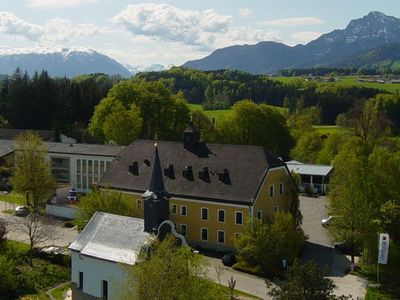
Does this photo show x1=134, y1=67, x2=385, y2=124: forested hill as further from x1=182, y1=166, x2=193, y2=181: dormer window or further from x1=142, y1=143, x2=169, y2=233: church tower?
x1=142, y1=143, x2=169, y2=233: church tower

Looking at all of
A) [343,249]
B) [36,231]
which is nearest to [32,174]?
[36,231]

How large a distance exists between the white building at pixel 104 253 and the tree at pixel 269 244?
1180cm

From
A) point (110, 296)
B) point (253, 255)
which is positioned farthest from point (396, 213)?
point (110, 296)

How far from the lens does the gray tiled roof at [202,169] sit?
51.6 m

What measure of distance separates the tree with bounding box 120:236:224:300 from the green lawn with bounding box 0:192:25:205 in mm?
44603

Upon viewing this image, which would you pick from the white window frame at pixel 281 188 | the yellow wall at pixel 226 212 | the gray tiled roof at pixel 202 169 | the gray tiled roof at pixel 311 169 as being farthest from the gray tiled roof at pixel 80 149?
the gray tiled roof at pixel 311 169

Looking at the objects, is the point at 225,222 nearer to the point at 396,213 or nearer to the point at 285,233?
the point at 285,233

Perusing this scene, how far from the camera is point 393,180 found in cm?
5253

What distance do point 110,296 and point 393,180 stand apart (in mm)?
29160

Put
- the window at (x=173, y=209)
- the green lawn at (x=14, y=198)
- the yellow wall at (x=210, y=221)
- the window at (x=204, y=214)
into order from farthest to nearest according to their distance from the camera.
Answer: the green lawn at (x=14, y=198) → the window at (x=173, y=209) → the window at (x=204, y=214) → the yellow wall at (x=210, y=221)

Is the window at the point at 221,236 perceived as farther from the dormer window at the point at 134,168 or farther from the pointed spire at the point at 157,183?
the pointed spire at the point at 157,183

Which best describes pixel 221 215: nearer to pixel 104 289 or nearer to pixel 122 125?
pixel 104 289

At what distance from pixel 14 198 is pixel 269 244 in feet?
129

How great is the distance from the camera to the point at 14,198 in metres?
72.2
